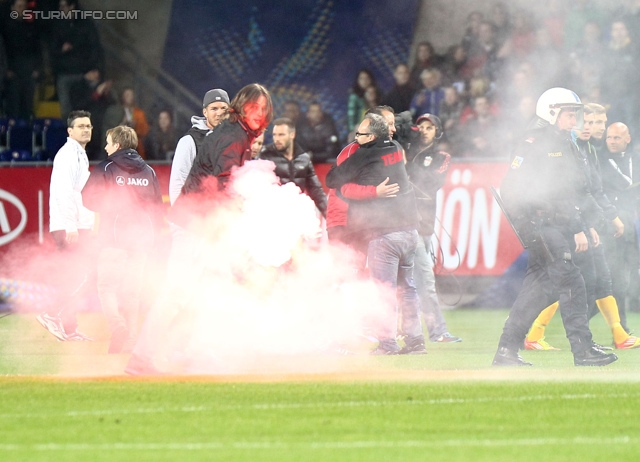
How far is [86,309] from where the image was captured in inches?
640

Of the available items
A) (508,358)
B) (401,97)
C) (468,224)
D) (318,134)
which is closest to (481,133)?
(468,224)

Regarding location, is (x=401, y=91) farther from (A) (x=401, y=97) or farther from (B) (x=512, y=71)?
(B) (x=512, y=71)

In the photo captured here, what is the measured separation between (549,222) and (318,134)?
26.3 ft

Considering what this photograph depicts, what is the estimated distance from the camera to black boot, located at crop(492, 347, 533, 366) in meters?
9.70

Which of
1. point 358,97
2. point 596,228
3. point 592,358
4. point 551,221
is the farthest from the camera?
point 358,97

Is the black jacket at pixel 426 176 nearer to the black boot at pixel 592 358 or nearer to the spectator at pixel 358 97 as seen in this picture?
the black boot at pixel 592 358

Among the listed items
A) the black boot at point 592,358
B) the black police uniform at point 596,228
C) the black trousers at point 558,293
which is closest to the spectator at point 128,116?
the black police uniform at point 596,228

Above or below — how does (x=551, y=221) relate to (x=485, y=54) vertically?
below

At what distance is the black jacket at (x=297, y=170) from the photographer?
→ 12.1m

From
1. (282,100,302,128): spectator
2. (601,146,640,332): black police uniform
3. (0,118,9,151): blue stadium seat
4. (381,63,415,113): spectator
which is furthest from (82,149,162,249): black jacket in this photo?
(0,118,9,151): blue stadium seat

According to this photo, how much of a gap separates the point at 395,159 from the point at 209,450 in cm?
501

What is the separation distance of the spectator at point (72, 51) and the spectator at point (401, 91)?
442 centimetres

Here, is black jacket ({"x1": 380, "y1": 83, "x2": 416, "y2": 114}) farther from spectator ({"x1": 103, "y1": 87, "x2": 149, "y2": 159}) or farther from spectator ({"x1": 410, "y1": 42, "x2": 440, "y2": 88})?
spectator ({"x1": 103, "y1": 87, "x2": 149, "y2": 159})

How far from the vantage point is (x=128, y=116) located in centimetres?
1820
